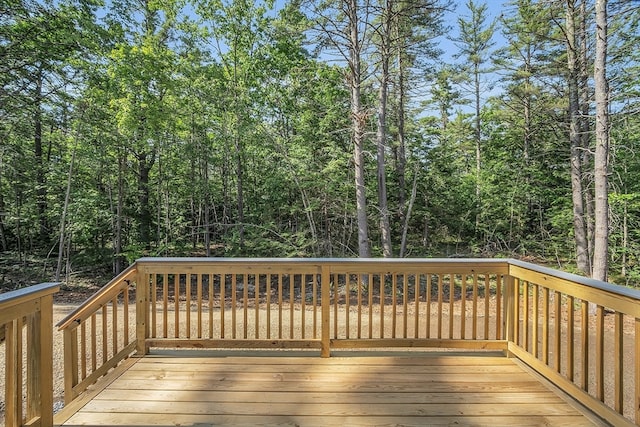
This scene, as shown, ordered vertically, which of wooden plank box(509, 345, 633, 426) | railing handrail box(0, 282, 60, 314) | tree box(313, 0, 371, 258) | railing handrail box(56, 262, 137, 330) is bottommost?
wooden plank box(509, 345, 633, 426)

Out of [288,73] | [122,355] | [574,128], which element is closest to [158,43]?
[288,73]

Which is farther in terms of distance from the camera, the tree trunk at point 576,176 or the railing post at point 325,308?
the tree trunk at point 576,176

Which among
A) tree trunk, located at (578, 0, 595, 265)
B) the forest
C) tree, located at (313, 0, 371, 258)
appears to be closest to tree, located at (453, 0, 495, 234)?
the forest

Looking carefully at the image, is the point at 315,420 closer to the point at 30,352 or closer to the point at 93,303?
the point at 30,352

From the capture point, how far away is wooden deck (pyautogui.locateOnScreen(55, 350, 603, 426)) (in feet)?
6.61

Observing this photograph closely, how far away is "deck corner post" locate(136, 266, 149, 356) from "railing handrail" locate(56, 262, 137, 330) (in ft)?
0.27

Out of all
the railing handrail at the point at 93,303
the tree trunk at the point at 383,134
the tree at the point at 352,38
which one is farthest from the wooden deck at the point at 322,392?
the tree trunk at the point at 383,134

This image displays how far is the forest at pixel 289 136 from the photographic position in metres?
7.85

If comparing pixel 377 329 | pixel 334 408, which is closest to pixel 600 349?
pixel 334 408

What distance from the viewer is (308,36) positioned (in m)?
7.60

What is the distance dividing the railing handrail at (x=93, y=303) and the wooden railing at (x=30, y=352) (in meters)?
0.33

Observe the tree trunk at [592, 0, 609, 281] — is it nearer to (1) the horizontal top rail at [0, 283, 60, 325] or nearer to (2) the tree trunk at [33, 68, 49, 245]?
(1) the horizontal top rail at [0, 283, 60, 325]

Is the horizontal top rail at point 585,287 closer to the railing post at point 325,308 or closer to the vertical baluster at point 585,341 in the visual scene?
the vertical baluster at point 585,341

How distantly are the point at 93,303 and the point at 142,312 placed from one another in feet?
1.85
